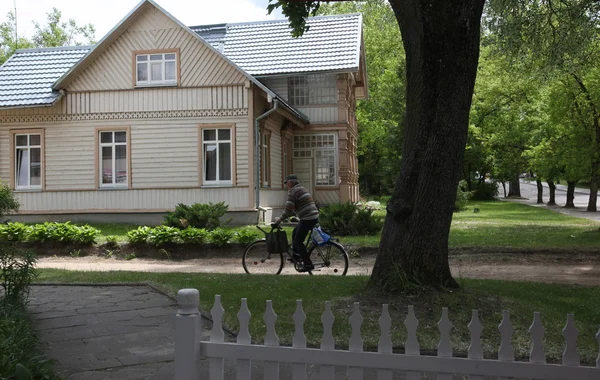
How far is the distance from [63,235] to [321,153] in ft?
43.9

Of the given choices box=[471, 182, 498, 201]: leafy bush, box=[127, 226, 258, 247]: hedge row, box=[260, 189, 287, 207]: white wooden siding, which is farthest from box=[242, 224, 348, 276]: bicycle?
box=[471, 182, 498, 201]: leafy bush

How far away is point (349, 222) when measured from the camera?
1778 cm

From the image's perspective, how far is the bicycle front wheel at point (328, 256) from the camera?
11.3m

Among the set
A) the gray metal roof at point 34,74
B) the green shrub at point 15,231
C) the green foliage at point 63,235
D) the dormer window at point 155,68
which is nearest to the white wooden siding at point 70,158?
the gray metal roof at point 34,74

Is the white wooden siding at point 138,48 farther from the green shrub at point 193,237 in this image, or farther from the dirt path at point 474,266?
the dirt path at point 474,266

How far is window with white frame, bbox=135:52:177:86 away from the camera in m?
22.5

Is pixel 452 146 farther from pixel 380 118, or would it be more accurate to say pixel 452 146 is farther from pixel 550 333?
pixel 380 118

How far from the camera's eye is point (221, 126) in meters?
22.1

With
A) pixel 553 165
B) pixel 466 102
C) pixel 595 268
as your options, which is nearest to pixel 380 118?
pixel 553 165

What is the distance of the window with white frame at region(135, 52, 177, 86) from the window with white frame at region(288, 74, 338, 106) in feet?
19.7

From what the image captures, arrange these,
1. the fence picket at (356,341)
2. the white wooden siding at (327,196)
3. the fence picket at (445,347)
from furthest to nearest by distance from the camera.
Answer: the white wooden siding at (327,196) → the fence picket at (356,341) → the fence picket at (445,347)

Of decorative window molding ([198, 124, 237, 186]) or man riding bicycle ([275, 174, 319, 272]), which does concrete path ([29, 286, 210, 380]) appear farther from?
decorative window molding ([198, 124, 237, 186])

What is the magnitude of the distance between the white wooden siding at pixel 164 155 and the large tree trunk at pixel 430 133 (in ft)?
51.3

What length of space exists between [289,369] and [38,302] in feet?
16.6
